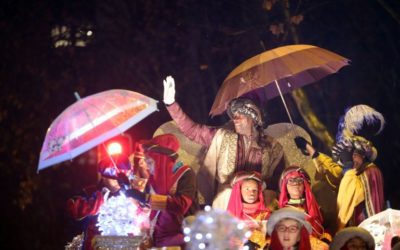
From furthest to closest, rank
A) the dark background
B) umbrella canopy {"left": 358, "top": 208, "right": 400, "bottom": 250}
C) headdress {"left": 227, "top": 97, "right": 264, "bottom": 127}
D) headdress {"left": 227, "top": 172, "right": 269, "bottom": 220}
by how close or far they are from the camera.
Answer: the dark background → headdress {"left": 227, "top": 97, "right": 264, "bottom": 127} → headdress {"left": 227, "top": 172, "right": 269, "bottom": 220} → umbrella canopy {"left": 358, "top": 208, "right": 400, "bottom": 250}

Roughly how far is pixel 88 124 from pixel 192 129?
7.19 feet

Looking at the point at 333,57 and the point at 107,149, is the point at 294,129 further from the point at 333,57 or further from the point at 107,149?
the point at 107,149

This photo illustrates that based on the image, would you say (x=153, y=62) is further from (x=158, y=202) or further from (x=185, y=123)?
(x=158, y=202)

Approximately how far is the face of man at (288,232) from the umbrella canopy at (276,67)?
233 cm

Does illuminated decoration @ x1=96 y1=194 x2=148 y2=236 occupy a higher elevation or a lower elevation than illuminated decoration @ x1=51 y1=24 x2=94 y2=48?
lower

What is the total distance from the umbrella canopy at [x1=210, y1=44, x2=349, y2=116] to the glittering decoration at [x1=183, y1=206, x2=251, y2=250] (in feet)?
7.73

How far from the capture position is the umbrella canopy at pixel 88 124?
9414 mm

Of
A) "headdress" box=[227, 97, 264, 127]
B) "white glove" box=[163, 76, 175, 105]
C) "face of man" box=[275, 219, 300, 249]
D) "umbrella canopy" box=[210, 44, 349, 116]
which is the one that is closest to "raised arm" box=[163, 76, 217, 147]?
"white glove" box=[163, 76, 175, 105]

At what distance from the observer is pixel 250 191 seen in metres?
9.87

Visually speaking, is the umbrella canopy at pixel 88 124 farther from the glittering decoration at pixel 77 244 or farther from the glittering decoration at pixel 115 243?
the glittering decoration at pixel 77 244

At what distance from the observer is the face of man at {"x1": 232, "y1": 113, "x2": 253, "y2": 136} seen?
11.0 metres

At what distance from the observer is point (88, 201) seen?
10.7 meters

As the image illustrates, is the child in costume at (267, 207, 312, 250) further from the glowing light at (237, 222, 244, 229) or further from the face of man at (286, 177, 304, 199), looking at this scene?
the face of man at (286, 177, 304, 199)

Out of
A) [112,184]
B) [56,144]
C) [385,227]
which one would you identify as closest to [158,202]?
[112,184]
